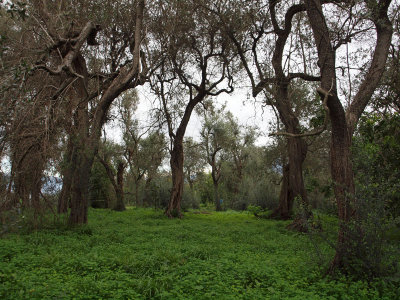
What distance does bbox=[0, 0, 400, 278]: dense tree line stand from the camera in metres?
5.22

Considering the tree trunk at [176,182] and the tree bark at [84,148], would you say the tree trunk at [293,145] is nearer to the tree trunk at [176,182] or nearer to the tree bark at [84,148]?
the tree bark at [84,148]

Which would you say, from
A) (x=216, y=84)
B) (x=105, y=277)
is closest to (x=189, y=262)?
(x=105, y=277)

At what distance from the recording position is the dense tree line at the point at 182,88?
206 inches

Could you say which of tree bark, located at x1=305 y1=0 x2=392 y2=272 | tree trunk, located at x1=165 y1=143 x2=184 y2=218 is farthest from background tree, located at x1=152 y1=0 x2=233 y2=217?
tree bark, located at x1=305 y1=0 x2=392 y2=272

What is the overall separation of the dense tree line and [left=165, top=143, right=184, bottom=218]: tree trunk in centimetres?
6

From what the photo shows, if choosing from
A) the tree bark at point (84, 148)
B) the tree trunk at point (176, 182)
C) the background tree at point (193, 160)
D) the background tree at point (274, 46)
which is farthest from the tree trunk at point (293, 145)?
the background tree at point (193, 160)

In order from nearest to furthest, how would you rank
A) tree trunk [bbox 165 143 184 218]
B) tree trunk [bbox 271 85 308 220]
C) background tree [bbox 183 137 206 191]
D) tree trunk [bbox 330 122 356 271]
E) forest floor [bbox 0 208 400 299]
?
forest floor [bbox 0 208 400 299] < tree trunk [bbox 330 122 356 271] < tree trunk [bbox 271 85 308 220] < tree trunk [bbox 165 143 184 218] < background tree [bbox 183 137 206 191]

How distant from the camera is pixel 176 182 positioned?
16.1 meters

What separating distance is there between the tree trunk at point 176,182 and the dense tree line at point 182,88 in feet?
0.20

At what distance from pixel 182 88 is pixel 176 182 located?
5.18 m

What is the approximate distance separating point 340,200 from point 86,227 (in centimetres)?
692

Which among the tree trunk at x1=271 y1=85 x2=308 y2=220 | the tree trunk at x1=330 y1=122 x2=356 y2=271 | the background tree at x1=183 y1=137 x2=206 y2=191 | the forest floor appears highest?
the background tree at x1=183 y1=137 x2=206 y2=191

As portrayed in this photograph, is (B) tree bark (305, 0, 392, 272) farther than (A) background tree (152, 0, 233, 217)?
No

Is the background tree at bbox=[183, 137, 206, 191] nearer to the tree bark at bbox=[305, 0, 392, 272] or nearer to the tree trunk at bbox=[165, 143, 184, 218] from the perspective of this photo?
the tree trunk at bbox=[165, 143, 184, 218]
